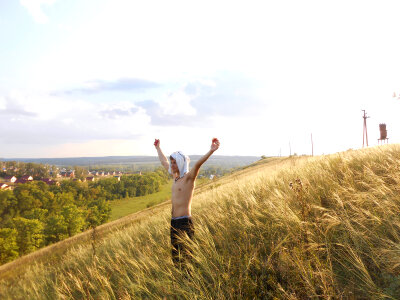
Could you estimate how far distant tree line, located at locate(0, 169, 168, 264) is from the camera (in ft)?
145

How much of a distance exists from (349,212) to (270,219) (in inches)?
46.7

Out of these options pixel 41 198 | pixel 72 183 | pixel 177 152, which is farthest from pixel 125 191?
pixel 177 152

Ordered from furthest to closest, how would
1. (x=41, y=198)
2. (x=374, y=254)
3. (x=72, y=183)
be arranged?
(x=72, y=183) → (x=41, y=198) → (x=374, y=254)

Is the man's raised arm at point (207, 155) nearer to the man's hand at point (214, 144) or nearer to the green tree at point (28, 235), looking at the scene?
the man's hand at point (214, 144)

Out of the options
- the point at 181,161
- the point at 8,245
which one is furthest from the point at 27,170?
the point at 181,161

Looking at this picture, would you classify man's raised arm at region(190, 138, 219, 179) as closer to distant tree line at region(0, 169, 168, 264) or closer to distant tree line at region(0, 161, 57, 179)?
distant tree line at region(0, 169, 168, 264)

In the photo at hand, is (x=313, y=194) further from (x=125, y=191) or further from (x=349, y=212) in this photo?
(x=125, y=191)

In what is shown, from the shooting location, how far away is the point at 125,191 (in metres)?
118

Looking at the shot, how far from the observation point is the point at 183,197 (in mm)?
4043

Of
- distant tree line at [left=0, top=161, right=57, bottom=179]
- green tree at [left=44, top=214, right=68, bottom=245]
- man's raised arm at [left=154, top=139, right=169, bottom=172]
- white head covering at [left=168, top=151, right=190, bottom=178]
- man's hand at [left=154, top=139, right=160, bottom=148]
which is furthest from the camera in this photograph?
distant tree line at [left=0, top=161, right=57, bottom=179]

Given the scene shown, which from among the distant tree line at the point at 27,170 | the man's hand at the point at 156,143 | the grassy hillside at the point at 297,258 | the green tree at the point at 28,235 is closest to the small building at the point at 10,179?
the distant tree line at the point at 27,170

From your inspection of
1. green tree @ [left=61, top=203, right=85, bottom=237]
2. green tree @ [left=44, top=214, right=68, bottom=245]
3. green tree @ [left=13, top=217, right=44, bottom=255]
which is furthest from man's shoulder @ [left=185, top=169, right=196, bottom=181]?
green tree @ [left=61, top=203, right=85, bottom=237]

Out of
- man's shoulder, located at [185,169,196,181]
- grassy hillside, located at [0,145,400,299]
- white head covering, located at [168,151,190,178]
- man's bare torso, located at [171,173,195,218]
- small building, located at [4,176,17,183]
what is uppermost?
white head covering, located at [168,151,190,178]

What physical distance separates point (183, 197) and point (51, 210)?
8172cm
